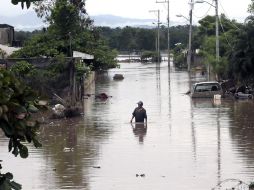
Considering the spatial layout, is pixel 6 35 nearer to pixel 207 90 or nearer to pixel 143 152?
pixel 207 90

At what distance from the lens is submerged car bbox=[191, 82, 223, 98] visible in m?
41.3

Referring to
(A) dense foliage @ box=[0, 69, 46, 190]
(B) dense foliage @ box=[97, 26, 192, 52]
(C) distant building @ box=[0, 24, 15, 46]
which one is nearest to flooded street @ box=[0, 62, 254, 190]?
(A) dense foliage @ box=[0, 69, 46, 190]

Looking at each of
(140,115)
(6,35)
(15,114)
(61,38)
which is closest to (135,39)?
(6,35)

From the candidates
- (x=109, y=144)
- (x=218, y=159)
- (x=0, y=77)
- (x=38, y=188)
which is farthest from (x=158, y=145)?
(x=0, y=77)

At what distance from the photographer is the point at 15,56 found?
39.5 metres

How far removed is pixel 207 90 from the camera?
4147 cm

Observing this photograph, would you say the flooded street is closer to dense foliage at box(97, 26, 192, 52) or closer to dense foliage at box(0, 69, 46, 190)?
dense foliage at box(0, 69, 46, 190)

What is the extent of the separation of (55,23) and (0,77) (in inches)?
1520

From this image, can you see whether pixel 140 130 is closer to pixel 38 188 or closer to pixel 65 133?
pixel 65 133

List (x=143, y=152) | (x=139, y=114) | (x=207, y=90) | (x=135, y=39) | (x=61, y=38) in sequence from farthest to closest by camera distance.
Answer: (x=135, y=39) < (x=61, y=38) < (x=207, y=90) < (x=139, y=114) < (x=143, y=152)

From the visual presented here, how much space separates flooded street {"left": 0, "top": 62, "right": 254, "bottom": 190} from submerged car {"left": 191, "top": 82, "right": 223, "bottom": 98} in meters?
5.65

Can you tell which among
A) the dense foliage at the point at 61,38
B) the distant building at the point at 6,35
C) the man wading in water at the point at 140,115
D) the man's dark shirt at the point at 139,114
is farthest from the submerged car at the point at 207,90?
the distant building at the point at 6,35

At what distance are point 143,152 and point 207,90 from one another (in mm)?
21734

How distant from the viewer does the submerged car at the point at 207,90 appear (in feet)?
136
